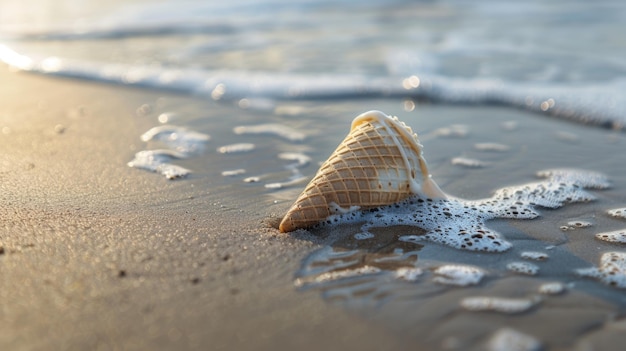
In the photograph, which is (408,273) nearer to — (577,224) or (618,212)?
(577,224)

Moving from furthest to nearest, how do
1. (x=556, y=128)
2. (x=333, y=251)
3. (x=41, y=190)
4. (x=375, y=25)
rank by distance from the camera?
(x=375, y=25) < (x=556, y=128) < (x=41, y=190) < (x=333, y=251)

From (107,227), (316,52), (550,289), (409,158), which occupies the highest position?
(316,52)

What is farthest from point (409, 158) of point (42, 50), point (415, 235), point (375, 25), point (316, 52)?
point (375, 25)

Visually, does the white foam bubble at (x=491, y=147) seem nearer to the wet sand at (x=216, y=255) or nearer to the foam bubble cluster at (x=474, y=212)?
the wet sand at (x=216, y=255)

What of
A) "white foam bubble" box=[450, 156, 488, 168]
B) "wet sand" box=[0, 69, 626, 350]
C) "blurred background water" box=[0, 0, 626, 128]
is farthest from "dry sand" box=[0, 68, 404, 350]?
"blurred background water" box=[0, 0, 626, 128]

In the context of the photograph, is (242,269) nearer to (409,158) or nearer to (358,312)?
(358,312)

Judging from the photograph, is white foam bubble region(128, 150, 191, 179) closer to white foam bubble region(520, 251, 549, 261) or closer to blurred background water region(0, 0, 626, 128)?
blurred background water region(0, 0, 626, 128)

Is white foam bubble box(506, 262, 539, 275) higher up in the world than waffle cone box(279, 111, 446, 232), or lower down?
lower down

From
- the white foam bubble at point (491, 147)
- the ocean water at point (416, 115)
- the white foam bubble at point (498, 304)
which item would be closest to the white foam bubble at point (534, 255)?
the ocean water at point (416, 115)
